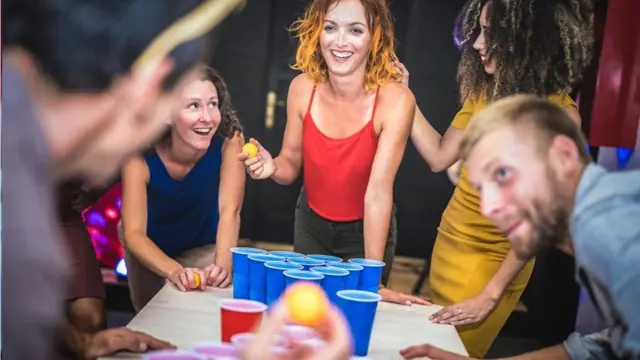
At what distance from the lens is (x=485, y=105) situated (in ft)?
4.89

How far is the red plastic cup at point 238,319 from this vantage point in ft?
4.30

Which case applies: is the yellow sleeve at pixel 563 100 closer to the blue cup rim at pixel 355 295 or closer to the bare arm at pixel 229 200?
the blue cup rim at pixel 355 295

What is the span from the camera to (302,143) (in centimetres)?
164

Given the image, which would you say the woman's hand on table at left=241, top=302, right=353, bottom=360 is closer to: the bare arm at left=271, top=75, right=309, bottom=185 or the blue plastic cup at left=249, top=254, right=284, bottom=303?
the blue plastic cup at left=249, top=254, right=284, bottom=303

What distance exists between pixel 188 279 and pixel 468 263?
2.34 ft

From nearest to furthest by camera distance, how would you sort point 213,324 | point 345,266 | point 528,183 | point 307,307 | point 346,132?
point 307,307
point 528,183
point 213,324
point 345,266
point 346,132

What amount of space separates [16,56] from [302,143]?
0.78 m

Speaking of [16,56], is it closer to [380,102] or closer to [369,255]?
[380,102]

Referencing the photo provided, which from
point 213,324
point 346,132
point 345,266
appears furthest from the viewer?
point 346,132

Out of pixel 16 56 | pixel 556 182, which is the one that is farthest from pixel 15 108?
pixel 556 182

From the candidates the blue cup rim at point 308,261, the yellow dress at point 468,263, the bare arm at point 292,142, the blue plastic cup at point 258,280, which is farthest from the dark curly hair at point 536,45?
the blue plastic cup at point 258,280

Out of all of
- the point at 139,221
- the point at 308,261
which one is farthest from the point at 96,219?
the point at 308,261

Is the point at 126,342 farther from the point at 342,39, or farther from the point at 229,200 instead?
the point at 342,39

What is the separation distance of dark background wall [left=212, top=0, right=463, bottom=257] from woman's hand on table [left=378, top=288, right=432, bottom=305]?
11 cm
